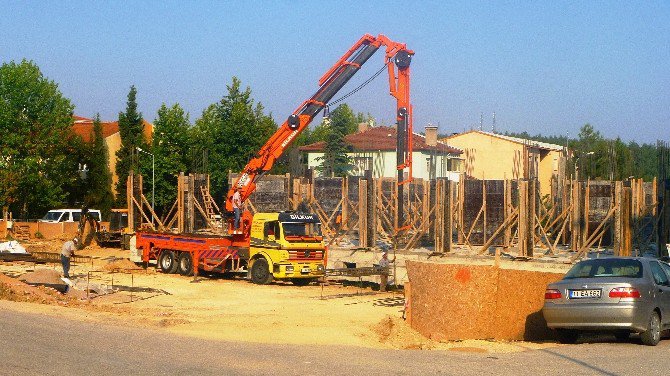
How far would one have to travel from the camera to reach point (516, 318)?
16.0 meters

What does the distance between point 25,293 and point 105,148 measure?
144 ft

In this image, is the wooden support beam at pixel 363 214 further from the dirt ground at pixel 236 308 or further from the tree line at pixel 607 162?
the tree line at pixel 607 162

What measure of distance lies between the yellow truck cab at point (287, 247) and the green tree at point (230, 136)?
3548 centimetres

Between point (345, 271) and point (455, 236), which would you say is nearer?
point (345, 271)

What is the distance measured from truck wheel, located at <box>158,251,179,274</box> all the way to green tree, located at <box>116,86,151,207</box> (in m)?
30.4

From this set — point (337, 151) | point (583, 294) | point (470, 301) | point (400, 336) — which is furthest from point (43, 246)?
point (583, 294)

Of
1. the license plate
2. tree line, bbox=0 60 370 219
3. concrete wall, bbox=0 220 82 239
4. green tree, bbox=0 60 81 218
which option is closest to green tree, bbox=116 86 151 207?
tree line, bbox=0 60 370 219

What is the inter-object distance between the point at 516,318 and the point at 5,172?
44.8 meters

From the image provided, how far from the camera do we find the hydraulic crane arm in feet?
103

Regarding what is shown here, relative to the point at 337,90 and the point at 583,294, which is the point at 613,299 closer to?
the point at 583,294

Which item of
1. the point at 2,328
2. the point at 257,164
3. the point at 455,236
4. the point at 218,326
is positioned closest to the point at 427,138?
the point at 455,236

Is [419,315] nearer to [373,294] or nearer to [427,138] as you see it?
[373,294]

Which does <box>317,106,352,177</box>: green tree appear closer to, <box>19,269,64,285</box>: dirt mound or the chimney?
the chimney

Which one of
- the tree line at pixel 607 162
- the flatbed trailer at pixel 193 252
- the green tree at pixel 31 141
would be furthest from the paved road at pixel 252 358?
the green tree at pixel 31 141
